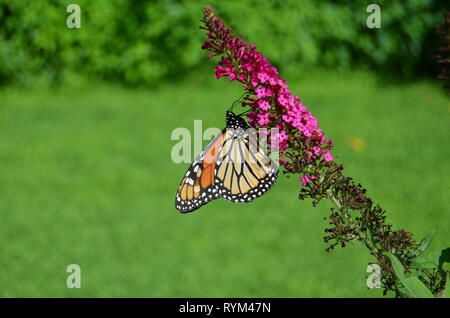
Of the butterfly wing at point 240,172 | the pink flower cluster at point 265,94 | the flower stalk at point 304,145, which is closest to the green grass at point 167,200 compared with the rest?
the butterfly wing at point 240,172

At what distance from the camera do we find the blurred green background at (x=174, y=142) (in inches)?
168

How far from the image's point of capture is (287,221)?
4898 millimetres

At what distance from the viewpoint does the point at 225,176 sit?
2.65 m

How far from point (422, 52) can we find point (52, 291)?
245 inches

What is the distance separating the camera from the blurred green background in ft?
14.0

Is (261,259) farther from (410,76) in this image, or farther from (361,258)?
(410,76)

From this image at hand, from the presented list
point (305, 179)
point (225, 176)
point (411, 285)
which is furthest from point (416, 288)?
point (225, 176)

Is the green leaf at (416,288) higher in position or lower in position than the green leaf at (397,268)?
lower

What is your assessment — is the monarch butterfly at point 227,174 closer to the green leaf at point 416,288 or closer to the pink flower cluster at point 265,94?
the pink flower cluster at point 265,94

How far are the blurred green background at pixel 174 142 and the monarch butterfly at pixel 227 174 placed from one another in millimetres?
1412

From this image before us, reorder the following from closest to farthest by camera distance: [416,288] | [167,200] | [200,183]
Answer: [416,288]
[200,183]
[167,200]

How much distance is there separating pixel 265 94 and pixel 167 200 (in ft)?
11.6

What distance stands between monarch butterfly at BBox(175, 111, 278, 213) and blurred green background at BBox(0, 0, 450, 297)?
1.41 metres

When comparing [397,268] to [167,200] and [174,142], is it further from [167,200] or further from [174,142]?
[174,142]
